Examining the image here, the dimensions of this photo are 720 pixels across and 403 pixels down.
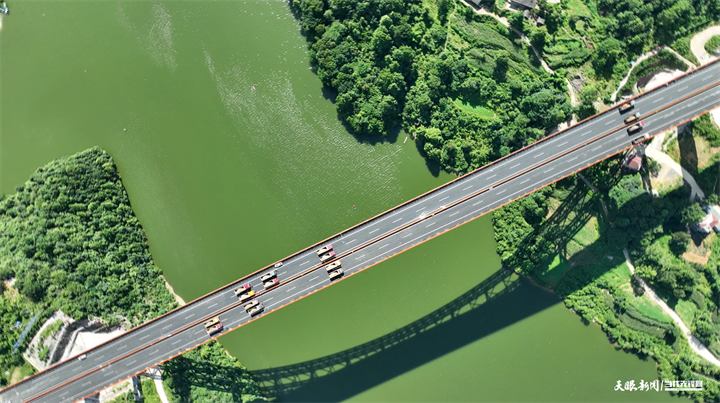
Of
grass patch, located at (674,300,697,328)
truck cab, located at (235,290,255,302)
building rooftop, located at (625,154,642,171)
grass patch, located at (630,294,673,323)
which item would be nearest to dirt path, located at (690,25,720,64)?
building rooftop, located at (625,154,642,171)

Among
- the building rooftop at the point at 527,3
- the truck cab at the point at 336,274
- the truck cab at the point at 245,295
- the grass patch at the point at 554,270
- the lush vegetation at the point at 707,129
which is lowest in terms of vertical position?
the grass patch at the point at 554,270

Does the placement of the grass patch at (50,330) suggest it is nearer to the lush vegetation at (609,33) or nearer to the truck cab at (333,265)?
the truck cab at (333,265)

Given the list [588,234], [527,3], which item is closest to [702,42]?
[527,3]

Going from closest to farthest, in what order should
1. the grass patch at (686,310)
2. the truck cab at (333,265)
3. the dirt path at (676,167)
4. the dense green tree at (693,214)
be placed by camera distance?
the truck cab at (333,265) < the dense green tree at (693,214) < the grass patch at (686,310) < the dirt path at (676,167)

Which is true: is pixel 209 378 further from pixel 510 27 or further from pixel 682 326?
pixel 682 326

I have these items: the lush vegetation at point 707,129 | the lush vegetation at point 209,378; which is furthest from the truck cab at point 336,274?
the lush vegetation at point 707,129

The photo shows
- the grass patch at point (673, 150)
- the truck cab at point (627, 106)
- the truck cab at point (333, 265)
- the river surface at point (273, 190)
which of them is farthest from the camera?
the grass patch at point (673, 150)

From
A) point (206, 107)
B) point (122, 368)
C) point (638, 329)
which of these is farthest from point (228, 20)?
point (638, 329)
